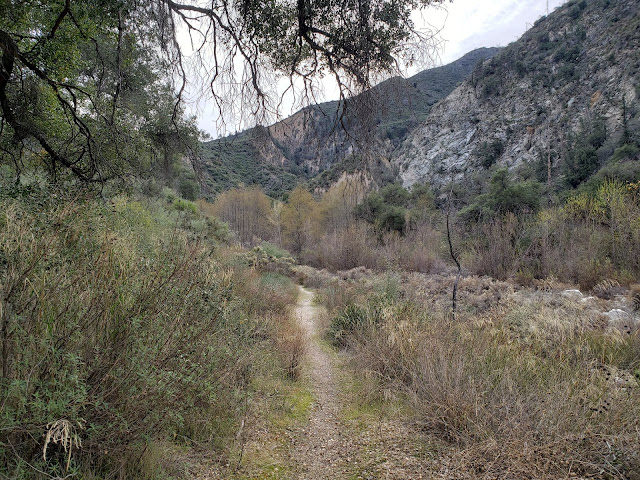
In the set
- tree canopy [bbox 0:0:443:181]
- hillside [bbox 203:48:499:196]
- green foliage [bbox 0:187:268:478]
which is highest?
tree canopy [bbox 0:0:443:181]

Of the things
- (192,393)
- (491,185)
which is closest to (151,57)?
(192,393)

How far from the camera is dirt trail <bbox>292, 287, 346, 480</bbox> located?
292 centimetres

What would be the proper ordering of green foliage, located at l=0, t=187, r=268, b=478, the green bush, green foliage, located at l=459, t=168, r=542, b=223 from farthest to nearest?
green foliage, located at l=459, t=168, r=542, b=223 → the green bush → green foliage, located at l=0, t=187, r=268, b=478

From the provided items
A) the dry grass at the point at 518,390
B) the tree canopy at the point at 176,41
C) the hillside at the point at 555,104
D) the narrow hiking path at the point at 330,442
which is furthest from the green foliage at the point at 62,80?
the hillside at the point at 555,104

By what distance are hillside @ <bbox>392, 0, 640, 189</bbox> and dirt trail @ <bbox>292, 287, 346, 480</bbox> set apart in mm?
23405

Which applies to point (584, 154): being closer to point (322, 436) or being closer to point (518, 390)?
point (518, 390)

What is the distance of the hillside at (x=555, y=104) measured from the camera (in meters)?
28.0

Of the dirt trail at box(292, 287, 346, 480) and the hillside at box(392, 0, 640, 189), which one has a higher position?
the hillside at box(392, 0, 640, 189)

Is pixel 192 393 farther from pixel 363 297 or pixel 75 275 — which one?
pixel 363 297

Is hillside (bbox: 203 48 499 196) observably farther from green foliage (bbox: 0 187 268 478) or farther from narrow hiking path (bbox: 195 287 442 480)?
A: narrow hiking path (bbox: 195 287 442 480)

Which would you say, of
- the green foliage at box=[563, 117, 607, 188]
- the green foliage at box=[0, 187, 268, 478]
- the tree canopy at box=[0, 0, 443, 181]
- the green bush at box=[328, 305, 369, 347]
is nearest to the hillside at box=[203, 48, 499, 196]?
the tree canopy at box=[0, 0, 443, 181]

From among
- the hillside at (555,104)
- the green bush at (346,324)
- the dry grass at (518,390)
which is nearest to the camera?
the dry grass at (518,390)

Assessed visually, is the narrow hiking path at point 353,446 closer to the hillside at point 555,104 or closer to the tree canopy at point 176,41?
the tree canopy at point 176,41

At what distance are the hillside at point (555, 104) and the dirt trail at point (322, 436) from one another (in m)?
23.4
